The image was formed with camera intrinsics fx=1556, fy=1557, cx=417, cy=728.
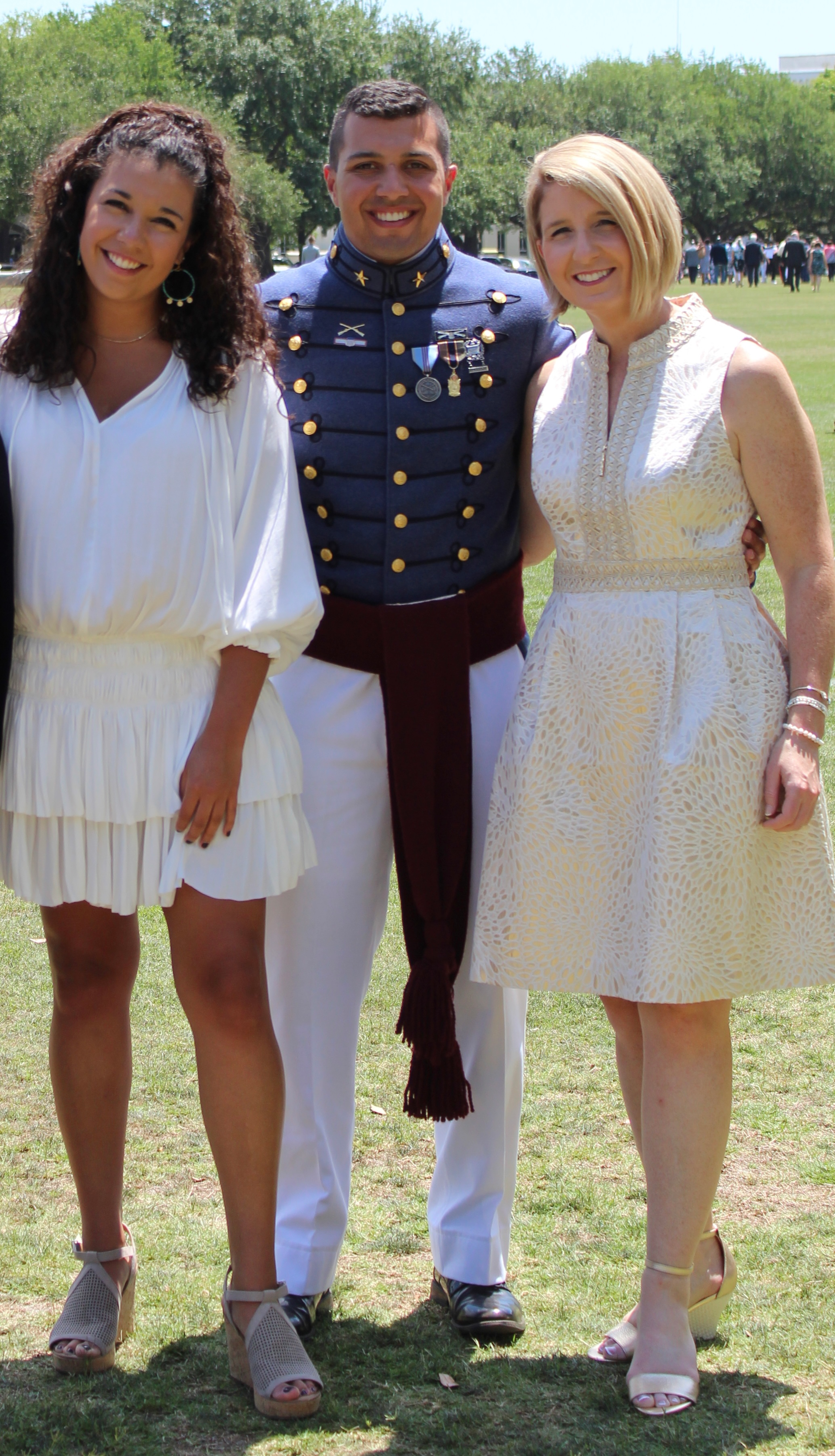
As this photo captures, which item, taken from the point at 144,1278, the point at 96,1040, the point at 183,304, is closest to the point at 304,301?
the point at 183,304

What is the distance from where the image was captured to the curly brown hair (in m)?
2.62

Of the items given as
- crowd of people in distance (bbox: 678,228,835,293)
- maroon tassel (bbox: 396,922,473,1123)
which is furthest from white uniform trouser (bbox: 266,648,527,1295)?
crowd of people in distance (bbox: 678,228,835,293)

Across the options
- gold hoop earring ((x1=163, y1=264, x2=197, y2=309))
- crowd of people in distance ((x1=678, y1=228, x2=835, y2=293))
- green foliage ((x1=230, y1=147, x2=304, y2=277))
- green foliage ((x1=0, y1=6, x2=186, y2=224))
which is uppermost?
green foliage ((x1=0, y1=6, x2=186, y2=224))

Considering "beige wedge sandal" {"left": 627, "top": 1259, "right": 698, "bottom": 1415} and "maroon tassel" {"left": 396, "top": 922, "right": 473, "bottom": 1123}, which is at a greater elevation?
"maroon tassel" {"left": 396, "top": 922, "right": 473, "bottom": 1123}

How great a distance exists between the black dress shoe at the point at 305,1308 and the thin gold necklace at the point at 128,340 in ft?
5.79

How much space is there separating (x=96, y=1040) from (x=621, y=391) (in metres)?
1.50

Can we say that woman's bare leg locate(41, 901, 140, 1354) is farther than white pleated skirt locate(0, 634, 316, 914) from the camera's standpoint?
Yes

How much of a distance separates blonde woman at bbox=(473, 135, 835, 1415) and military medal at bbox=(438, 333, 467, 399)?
0.27 m

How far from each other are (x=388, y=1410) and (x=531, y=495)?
172cm

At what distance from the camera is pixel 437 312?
10.2 feet

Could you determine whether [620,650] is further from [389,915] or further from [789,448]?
[389,915]

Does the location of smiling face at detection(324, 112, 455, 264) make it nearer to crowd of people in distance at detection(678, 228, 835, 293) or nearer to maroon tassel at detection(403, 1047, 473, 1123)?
maroon tassel at detection(403, 1047, 473, 1123)

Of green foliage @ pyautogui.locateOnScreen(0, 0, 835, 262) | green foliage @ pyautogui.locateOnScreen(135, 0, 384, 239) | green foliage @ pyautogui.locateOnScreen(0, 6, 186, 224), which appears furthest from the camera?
green foliage @ pyautogui.locateOnScreen(135, 0, 384, 239)

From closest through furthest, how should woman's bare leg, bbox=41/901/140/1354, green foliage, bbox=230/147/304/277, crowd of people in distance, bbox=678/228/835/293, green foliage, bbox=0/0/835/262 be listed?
woman's bare leg, bbox=41/901/140/1354
crowd of people in distance, bbox=678/228/835/293
green foliage, bbox=230/147/304/277
green foliage, bbox=0/0/835/262
